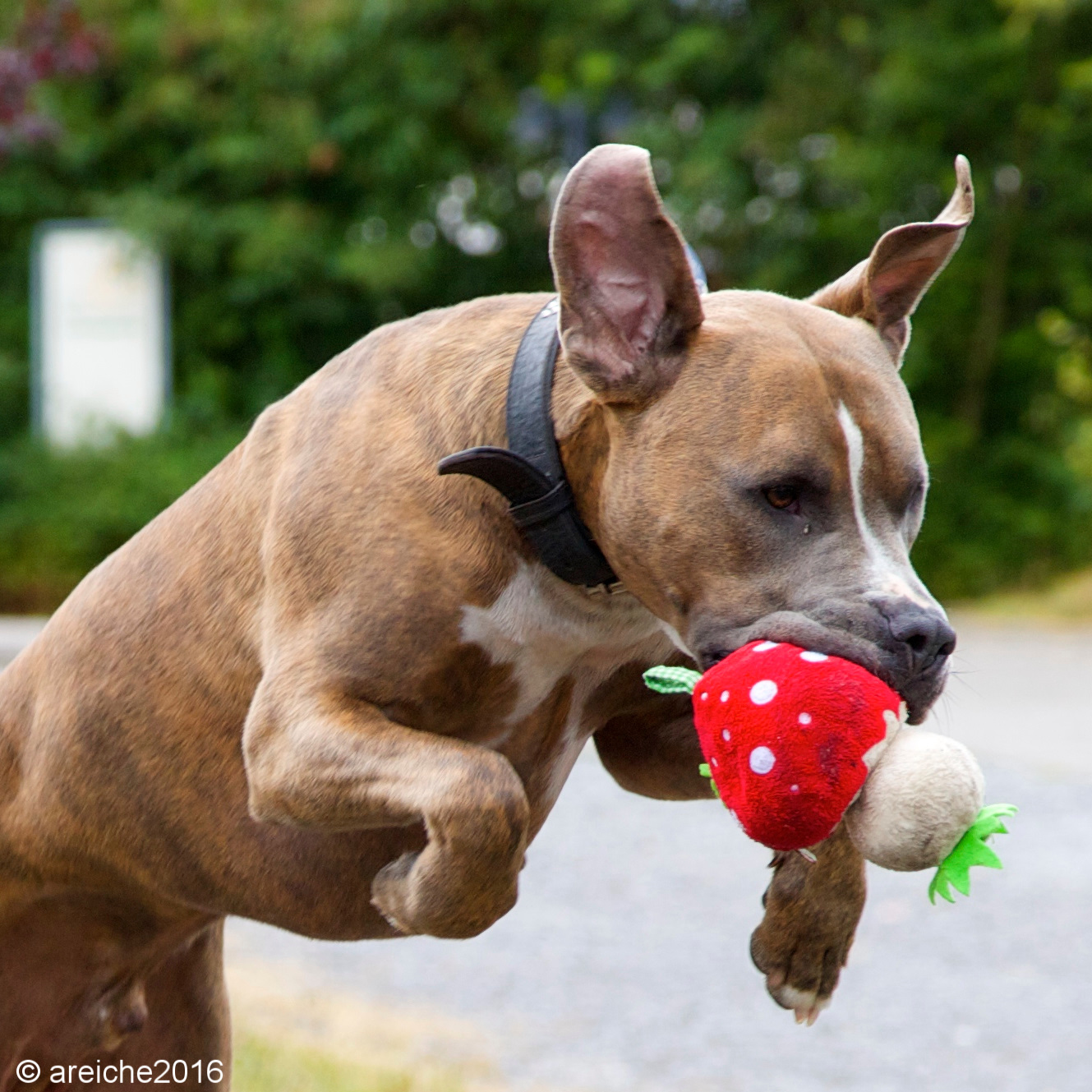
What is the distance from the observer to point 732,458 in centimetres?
252

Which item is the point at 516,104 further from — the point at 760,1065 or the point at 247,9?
the point at 760,1065

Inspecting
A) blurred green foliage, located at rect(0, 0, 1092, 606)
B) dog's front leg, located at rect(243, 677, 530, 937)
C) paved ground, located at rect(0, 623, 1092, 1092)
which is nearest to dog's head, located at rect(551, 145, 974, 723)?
dog's front leg, located at rect(243, 677, 530, 937)

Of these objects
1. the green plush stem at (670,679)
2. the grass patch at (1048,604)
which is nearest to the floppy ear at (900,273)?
the green plush stem at (670,679)

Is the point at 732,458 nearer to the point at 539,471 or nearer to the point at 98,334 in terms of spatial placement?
the point at 539,471

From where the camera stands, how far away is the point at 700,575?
2.55 meters

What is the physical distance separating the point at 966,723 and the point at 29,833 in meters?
7.48

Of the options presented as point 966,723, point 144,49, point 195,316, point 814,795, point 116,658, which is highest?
point 814,795

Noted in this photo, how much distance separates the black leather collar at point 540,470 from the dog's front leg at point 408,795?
1.11 feet

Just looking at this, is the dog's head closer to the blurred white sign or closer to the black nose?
the black nose

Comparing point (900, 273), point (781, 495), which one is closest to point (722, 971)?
point (900, 273)

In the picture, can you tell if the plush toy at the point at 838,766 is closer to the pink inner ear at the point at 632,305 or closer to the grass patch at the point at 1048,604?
the pink inner ear at the point at 632,305

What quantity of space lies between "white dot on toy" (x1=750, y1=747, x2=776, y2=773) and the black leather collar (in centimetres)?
43

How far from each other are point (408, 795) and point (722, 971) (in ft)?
12.8

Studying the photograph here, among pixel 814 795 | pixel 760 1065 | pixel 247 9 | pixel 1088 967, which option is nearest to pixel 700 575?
pixel 814 795
